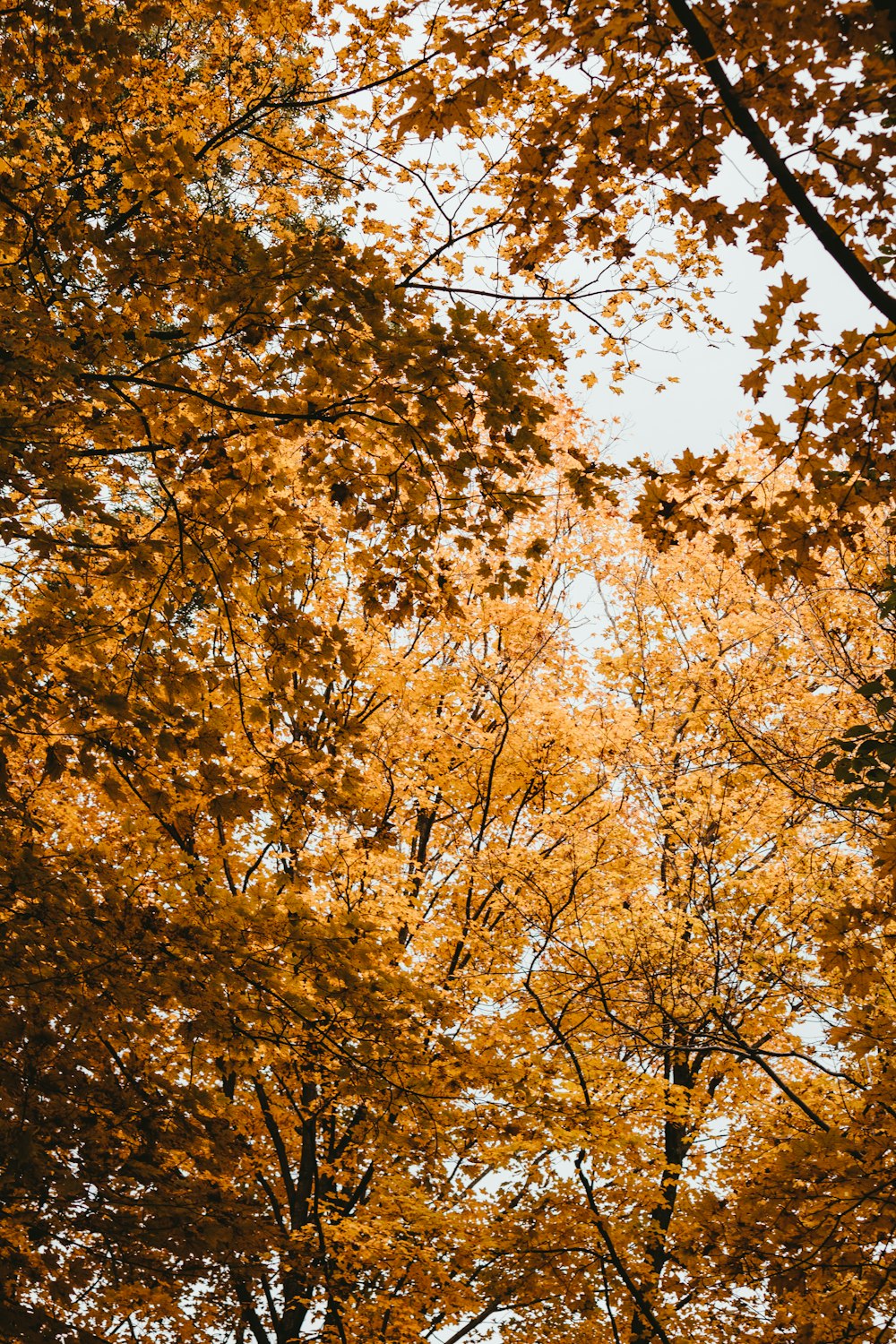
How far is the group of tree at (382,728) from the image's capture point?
411 cm

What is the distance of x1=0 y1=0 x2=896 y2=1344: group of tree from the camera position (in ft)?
13.5

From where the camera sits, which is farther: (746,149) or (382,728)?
(382,728)

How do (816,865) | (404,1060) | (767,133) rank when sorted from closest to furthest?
(767,133)
(404,1060)
(816,865)

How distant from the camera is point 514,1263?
7.97 meters

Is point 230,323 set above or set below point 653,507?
above

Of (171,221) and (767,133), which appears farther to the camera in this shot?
(171,221)

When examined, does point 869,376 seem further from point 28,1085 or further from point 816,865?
point 816,865

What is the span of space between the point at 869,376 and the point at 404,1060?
4.70 m

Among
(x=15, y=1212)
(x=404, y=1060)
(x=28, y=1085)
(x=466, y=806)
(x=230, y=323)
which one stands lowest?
(x=15, y=1212)

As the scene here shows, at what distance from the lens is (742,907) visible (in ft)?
30.7

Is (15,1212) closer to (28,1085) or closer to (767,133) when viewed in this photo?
(28,1085)

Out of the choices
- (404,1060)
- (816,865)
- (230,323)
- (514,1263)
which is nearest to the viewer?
(230,323)

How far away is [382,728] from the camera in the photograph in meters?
9.64

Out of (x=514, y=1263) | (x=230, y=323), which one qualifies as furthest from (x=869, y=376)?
(x=514, y=1263)
